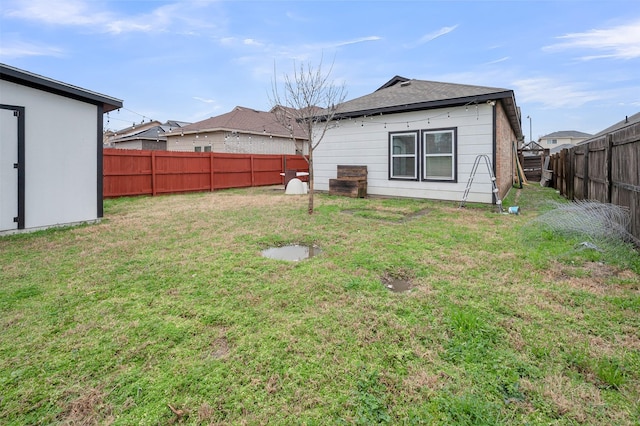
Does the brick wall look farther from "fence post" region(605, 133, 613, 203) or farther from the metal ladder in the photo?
"fence post" region(605, 133, 613, 203)

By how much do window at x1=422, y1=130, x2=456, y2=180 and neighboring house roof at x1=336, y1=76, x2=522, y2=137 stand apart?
2.56ft

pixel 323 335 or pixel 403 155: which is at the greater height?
pixel 403 155

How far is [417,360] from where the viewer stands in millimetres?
1928

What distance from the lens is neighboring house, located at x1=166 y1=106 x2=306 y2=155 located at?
671 inches

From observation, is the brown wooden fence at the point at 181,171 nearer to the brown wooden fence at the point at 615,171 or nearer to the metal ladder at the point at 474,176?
the metal ladder at the point at 474,176

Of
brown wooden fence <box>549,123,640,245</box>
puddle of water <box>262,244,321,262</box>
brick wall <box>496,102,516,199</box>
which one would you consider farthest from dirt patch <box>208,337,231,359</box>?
brick wall <box>496,102,516,199</box>

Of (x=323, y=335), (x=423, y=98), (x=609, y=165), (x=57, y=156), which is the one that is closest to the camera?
(x=323, y=335)

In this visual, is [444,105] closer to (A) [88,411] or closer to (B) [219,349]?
(B) [219,349]

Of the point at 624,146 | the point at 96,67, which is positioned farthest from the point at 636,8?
the point at 96,67

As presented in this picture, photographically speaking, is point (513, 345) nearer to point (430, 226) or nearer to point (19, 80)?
point (430, 226)

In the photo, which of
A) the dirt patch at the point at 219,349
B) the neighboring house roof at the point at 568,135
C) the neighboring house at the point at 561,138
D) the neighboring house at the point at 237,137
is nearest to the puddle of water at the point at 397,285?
the dirt patch at the point at 219,349

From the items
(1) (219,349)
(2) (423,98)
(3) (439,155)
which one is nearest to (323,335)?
(1) (219,349)

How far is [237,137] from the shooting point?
17.2 meters

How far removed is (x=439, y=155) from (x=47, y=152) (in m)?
8.77
